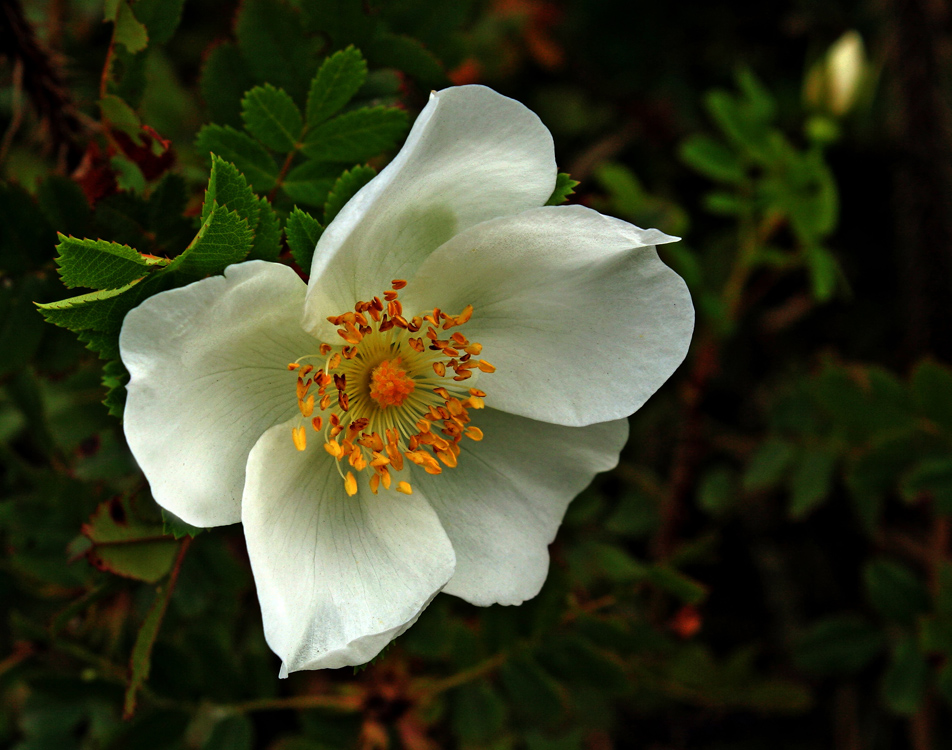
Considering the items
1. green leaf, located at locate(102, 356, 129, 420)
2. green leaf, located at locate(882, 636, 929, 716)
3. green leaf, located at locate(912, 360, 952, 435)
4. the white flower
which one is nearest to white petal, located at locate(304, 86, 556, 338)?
the white flower

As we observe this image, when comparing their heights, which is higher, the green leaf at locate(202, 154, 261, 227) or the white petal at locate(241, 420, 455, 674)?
the green leaf at locate(202, 154, 261, 227)

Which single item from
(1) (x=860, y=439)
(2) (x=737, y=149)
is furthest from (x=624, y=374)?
(2) (x=737, y=149)

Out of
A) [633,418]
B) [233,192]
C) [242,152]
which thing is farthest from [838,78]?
[233,192]

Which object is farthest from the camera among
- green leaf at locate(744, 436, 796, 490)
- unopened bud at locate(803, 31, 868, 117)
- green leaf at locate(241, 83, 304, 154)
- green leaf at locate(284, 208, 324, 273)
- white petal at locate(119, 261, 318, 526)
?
unopened bud at locate(803, 31, 868, 117)

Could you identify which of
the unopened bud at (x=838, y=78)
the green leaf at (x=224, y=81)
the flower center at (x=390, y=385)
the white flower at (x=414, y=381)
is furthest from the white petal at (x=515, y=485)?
the unopened bud at (x=838, y=78)

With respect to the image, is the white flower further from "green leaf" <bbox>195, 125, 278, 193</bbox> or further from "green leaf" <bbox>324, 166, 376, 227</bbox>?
"green leaf" <bbox>195, 125, 278, 193</bbox>

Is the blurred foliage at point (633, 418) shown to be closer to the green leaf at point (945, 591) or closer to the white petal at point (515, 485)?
the green leaf at point (945, 591)

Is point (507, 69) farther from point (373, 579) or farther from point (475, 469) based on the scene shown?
point (373, 579)
